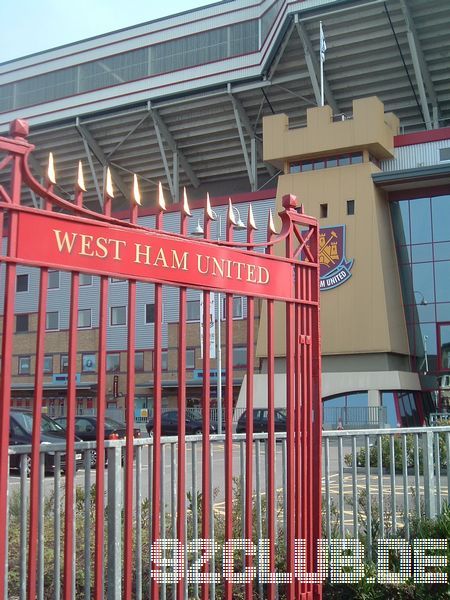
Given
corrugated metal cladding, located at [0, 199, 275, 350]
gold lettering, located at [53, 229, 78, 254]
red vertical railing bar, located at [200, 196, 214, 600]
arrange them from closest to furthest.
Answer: gold lettering, located at [53, 229, 78, 254], red vertical railing bar, located at [200, 196, 214, 600], corrugated metal cladding, located at [0, 199, 275, 350]

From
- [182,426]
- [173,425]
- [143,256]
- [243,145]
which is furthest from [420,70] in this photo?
[182,426]

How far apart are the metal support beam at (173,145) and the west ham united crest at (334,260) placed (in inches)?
484

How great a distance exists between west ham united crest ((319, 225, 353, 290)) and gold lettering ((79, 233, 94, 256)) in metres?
29.9

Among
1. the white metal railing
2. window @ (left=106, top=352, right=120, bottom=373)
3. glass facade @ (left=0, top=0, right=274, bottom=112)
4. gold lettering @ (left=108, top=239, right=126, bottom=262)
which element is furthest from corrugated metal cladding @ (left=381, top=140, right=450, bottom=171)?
gold lettering @ (left=108, top=239, right=126, bottom=262)

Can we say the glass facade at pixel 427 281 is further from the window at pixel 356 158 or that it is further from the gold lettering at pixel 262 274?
the gold lettering at pixel 262 274

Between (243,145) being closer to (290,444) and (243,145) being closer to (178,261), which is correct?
(290,444)

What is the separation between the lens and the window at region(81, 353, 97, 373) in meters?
42.9

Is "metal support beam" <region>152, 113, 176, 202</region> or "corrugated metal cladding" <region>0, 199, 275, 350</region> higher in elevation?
"metal support beam" <region>152, 113, 176, 202</region>

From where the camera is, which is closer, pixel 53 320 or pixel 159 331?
pixel 159 331

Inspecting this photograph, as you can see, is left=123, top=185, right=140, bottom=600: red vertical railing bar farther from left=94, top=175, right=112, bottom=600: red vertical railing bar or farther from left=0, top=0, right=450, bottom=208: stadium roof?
left=0, top=0, right=450, bottom=208: stadium roof

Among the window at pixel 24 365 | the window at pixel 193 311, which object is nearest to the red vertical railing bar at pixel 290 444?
the window at pixel 193 311

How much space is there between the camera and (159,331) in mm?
3918

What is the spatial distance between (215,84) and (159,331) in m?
36.2

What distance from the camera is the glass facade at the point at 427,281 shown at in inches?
1323
